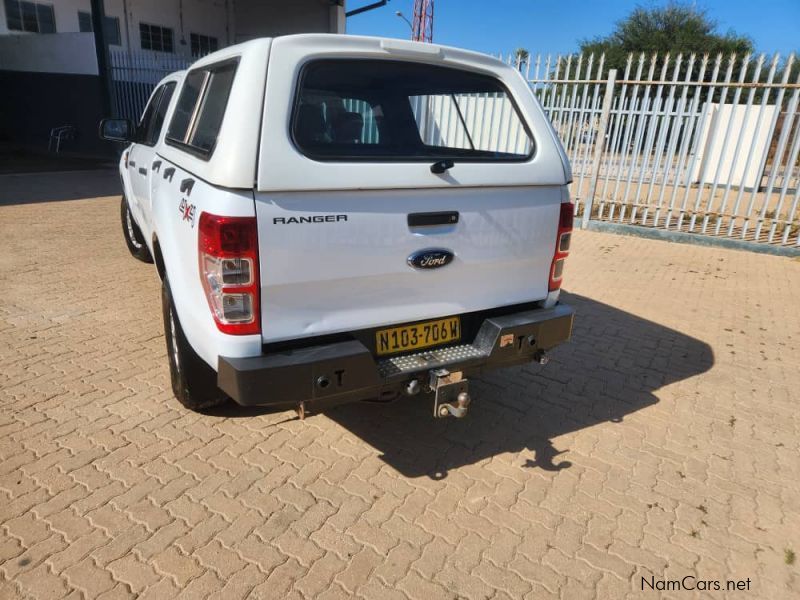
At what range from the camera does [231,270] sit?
213 cm

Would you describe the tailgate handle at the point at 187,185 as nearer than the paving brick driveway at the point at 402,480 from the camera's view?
No

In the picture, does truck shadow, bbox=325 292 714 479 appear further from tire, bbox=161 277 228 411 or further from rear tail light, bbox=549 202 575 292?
rear tail light, bbox=549 202 575 292

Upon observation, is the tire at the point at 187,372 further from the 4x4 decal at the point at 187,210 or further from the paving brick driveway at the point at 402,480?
the 4x4 decal at the point at 187,210

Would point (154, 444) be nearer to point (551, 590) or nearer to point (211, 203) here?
point (211, 203)

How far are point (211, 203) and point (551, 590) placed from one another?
2.06 m

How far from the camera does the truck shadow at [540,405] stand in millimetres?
3049

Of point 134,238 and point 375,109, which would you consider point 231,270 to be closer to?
point 375,109

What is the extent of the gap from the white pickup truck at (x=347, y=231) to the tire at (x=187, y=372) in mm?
14

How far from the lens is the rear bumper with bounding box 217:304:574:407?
221 cm

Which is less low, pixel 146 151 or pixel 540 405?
pixel 146 151

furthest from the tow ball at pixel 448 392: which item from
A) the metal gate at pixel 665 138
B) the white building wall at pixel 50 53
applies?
the white building wall at pixel 50 53

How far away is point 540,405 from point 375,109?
2.16m

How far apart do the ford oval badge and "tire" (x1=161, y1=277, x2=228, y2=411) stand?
1305mm

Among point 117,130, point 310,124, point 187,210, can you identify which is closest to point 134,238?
point 117,130
